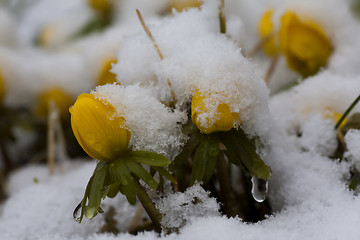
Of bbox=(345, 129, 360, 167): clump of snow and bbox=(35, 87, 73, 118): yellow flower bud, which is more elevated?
bbox=(345, 129, 360, 167): clump of snow

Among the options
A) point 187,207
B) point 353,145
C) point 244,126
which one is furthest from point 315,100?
point 187,207

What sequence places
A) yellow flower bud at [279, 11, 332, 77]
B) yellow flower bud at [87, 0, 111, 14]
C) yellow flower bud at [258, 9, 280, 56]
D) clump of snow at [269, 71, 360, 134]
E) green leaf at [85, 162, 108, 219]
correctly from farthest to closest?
yellow flower bud at [87, 0, 111, 14] → yellow flower bud at [258, 9, 280, 56] → yellow flower bud at [279, 11, 332, 77] → clump of snow at [269, 71, 360, 134] → green leaf at [85, 162, 108, 219]

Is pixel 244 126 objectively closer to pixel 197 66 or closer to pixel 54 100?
pixel 197 66

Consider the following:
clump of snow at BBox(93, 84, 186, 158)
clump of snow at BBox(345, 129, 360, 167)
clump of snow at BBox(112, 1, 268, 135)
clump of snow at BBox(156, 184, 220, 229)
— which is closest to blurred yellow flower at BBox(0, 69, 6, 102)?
clump of snow at BBox(112, 1, 268, 135)

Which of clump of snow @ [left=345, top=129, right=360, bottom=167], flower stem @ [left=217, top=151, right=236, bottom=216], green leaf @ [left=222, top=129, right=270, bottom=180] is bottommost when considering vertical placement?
flower stem @ [left=217, top=151, right=236, bottom=216]

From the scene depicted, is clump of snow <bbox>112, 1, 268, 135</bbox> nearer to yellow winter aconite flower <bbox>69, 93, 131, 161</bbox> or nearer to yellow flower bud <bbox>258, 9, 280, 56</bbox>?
yellow winter aconite flower <bbox>69, 93, 131, 161</bbox>

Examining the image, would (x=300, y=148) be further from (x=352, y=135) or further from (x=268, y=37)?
(x=268, y=37)
